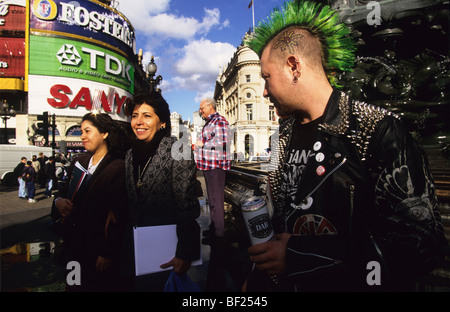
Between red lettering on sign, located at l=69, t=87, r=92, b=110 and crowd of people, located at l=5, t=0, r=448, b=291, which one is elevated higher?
red lettering on sign, located at l=69, t=87, r=92, b=110

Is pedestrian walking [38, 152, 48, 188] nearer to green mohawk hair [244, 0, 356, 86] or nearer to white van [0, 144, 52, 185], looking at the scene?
white van [0, 144, 52, 185]

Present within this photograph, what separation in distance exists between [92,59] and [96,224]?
1333 inches

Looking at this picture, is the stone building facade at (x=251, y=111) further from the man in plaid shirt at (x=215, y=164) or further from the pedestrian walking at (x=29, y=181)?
the man in plaid shirt at (x=215, y=164)

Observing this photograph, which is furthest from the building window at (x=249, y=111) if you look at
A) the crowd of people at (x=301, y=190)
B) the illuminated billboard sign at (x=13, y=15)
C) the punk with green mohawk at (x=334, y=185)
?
the punk with green mohawk at (x=334, y=185)

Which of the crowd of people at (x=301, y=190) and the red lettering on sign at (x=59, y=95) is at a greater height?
the red lettering on sign at (x=59, y=95)

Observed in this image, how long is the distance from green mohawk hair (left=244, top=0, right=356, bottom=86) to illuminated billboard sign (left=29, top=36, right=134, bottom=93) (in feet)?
111

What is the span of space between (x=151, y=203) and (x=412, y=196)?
5.64ft

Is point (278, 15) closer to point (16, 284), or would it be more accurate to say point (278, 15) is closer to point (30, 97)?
point (16, 284)

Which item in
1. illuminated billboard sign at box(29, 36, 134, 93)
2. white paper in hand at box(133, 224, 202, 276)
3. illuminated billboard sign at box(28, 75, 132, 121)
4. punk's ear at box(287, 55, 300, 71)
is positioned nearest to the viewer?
punk's ear at box(287, 55, 300, 71)

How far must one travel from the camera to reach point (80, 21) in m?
28.7

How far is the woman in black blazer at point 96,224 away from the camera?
6.31 ft

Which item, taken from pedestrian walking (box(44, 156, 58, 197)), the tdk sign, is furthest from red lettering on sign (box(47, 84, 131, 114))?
pedestrian walking (box(44, 156, 58, 197))

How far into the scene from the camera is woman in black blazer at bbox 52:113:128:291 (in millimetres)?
1924

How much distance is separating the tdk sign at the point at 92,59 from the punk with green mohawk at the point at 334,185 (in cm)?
3409
